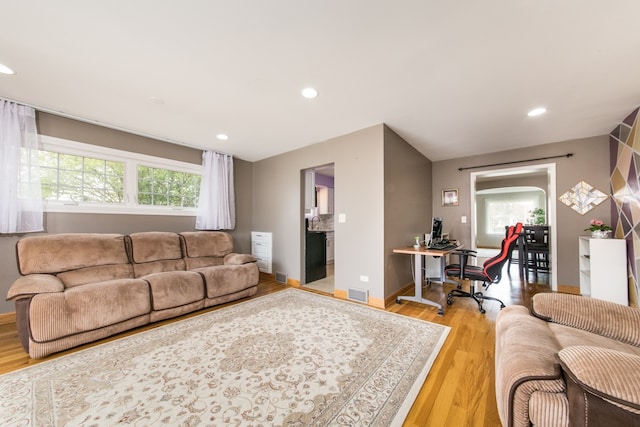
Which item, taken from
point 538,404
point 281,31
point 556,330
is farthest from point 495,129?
point 538,404

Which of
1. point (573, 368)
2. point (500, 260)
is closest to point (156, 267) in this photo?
point (573, 368)

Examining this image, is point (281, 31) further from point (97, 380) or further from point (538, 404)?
point (97, 380)

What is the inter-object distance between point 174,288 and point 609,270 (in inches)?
210

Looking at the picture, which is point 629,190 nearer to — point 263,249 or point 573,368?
point 573,368

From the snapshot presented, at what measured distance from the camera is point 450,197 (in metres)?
4.83

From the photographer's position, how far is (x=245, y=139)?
3740 mm

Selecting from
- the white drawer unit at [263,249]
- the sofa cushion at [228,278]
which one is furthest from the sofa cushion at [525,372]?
the white drawer unit at [263,249]

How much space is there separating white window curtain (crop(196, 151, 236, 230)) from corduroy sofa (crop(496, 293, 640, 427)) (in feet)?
13.6

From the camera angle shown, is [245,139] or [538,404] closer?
[538,404]

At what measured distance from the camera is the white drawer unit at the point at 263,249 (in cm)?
461

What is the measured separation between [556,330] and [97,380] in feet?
9.75

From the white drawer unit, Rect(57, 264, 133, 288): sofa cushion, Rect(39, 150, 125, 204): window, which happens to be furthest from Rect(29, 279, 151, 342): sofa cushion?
the white drawer unit

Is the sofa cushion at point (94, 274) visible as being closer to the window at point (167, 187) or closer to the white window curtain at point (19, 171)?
the white window curtain at point (19, 171)

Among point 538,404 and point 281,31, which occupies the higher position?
point 281,31
